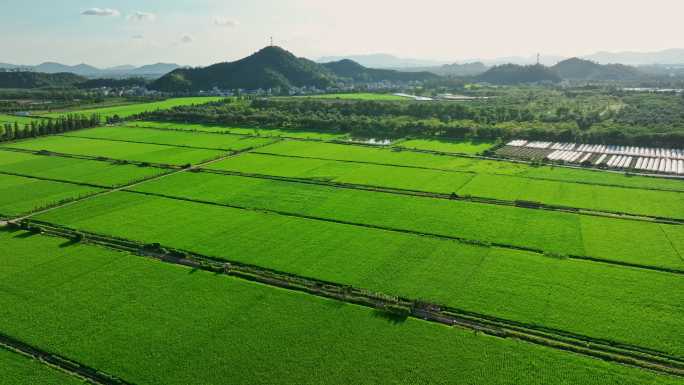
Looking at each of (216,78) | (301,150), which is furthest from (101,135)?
(216,78)

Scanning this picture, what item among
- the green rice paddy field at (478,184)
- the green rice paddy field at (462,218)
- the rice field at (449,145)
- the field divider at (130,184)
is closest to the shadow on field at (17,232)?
the field divider at (130,184)

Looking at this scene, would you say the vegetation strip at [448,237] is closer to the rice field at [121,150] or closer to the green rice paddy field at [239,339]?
the green rice paddy field at [239,339]

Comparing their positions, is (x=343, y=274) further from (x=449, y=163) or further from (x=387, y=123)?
(x=387, y=123)

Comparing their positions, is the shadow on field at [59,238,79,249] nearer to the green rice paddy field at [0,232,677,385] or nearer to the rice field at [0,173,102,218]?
the green rice paddy field at [0,232,677,385]

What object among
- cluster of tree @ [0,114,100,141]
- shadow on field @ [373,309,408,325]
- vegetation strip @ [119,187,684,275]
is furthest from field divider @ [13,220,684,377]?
cluster of tree @ [0,114,100,141]

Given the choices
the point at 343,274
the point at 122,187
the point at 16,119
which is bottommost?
the point at 343,274

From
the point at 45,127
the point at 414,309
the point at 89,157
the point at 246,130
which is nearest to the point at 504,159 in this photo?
the point at 414,309
